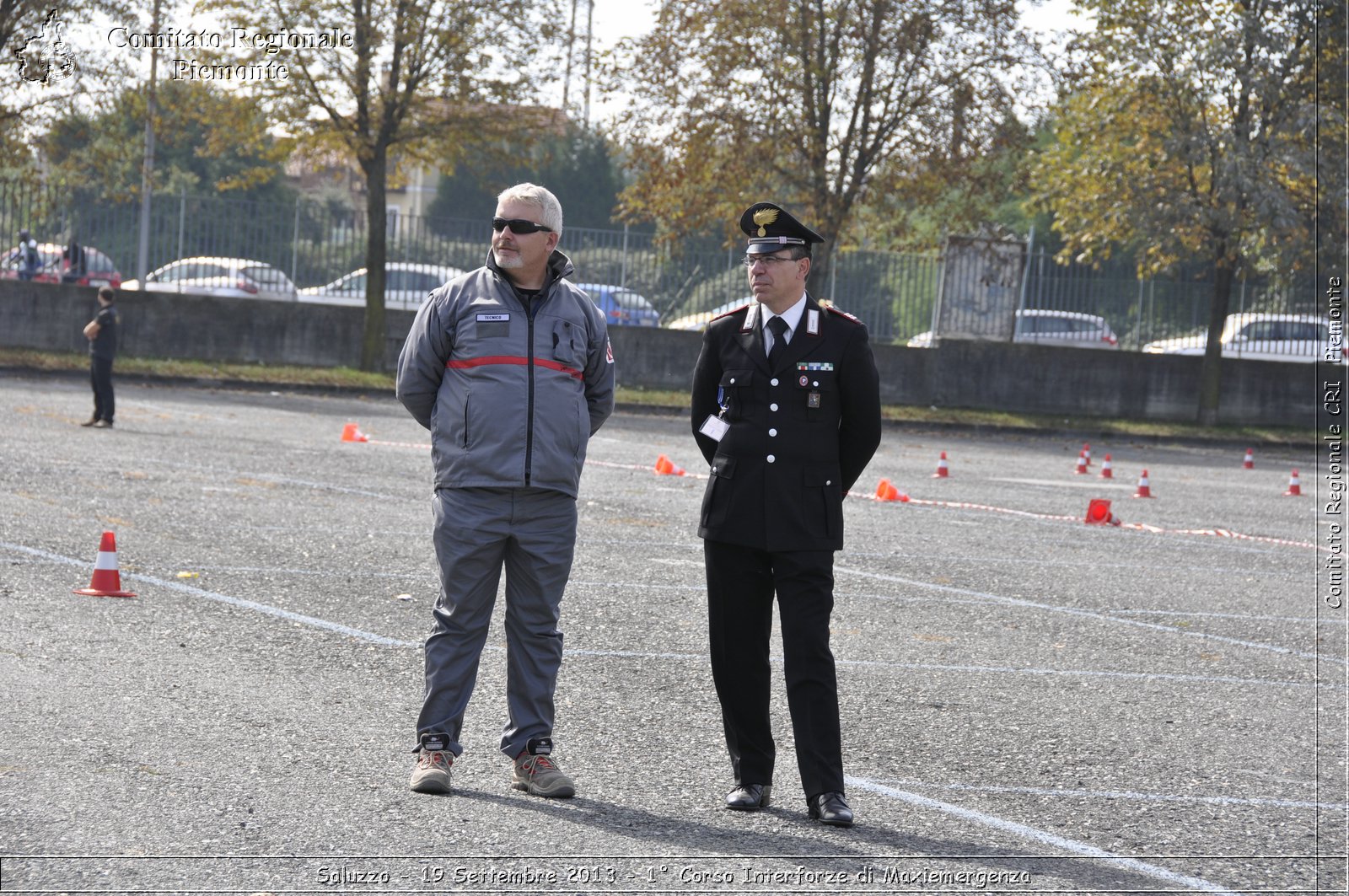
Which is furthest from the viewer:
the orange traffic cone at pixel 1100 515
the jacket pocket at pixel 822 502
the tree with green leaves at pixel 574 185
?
the tree with green leaves at pixel 574 185

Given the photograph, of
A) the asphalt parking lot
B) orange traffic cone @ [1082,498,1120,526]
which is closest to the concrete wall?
orange traffic cone @ [1082,498,1120,526]

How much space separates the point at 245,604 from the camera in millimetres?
8156

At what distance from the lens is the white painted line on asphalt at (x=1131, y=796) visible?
5656mm

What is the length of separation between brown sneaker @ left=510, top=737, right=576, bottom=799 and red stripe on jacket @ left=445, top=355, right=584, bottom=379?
49.3 inches

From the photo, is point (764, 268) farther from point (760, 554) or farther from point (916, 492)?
point (916, 492)

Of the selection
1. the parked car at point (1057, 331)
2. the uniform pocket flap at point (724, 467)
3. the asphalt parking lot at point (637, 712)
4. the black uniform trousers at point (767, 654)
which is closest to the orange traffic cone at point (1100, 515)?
the asphalt parking lot at point (637, 712)

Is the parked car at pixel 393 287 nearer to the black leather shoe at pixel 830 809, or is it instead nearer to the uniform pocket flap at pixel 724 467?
the uniform pocket flap at pixel 724 467

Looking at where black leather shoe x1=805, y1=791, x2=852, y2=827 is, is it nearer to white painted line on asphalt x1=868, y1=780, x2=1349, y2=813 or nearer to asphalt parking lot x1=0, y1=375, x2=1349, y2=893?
asphalt parking lot x1=0, y1=375, x2=1349, y2=893

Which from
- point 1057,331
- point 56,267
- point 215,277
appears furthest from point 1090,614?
point 56,267

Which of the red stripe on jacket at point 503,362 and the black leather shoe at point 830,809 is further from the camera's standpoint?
the red stripe on jacket at point 503,362

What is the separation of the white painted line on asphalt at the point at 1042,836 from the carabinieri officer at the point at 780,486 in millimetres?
454

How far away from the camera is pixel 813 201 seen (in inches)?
1188

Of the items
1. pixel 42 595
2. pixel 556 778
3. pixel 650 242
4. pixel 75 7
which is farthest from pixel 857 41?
pixel 556 778

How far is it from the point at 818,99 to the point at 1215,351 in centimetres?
873
